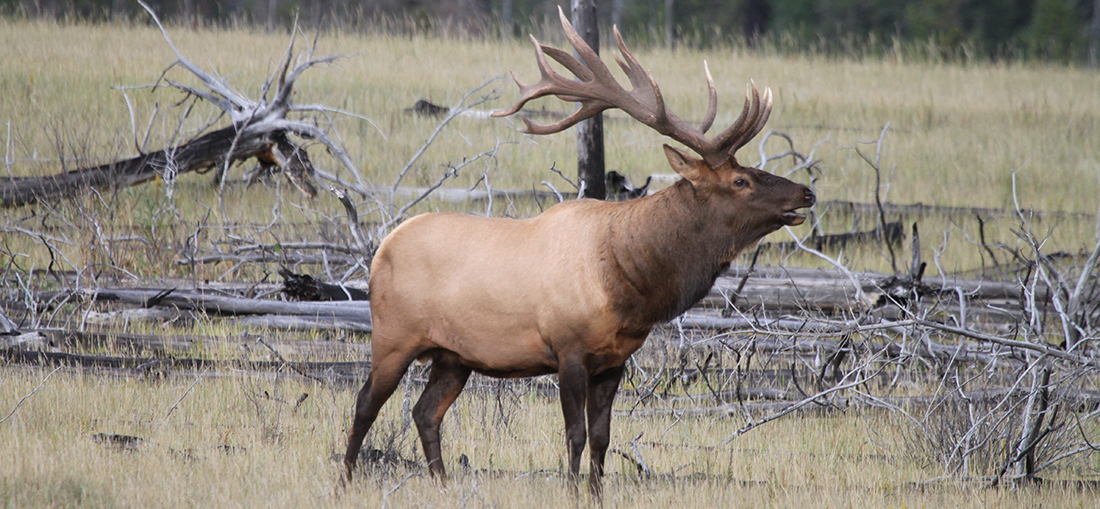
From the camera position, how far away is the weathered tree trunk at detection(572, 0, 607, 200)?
984 cm

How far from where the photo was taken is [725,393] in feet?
23.3

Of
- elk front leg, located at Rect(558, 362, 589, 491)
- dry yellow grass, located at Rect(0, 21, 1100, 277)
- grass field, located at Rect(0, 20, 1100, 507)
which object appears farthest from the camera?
dry yellow grass, located at Rect(0, 21, 1100, 277)

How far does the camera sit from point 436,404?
5.35 meters

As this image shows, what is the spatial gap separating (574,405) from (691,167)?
131 centimetres

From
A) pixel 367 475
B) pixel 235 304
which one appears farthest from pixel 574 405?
pixel 235 304

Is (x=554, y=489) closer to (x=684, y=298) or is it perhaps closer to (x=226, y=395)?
(x=684, y=298)

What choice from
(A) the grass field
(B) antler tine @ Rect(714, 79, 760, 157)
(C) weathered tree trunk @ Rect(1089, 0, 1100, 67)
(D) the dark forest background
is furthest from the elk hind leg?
(C) weathered tree trunk @ Rect(1089, 0, 1100, 67)

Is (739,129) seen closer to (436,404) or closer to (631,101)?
(631,101)

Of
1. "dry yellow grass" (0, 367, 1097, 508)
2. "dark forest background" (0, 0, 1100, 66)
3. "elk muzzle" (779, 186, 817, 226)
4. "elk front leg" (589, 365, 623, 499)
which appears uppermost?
"dark forest background" (0, 0, 1100, 66)

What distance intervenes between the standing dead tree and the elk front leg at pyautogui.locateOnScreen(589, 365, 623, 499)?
585cm

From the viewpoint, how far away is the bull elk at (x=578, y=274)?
4848 millimetres

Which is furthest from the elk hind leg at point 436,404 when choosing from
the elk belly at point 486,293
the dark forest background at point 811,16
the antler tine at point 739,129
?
the dark forest background at point 811,16

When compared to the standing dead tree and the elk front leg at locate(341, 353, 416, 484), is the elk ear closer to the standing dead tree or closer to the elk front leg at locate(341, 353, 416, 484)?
the elk front leg at locate(341, 353, 416, 484)

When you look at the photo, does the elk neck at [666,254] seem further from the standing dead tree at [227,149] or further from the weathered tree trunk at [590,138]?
the standing dead tree at [227,149]
